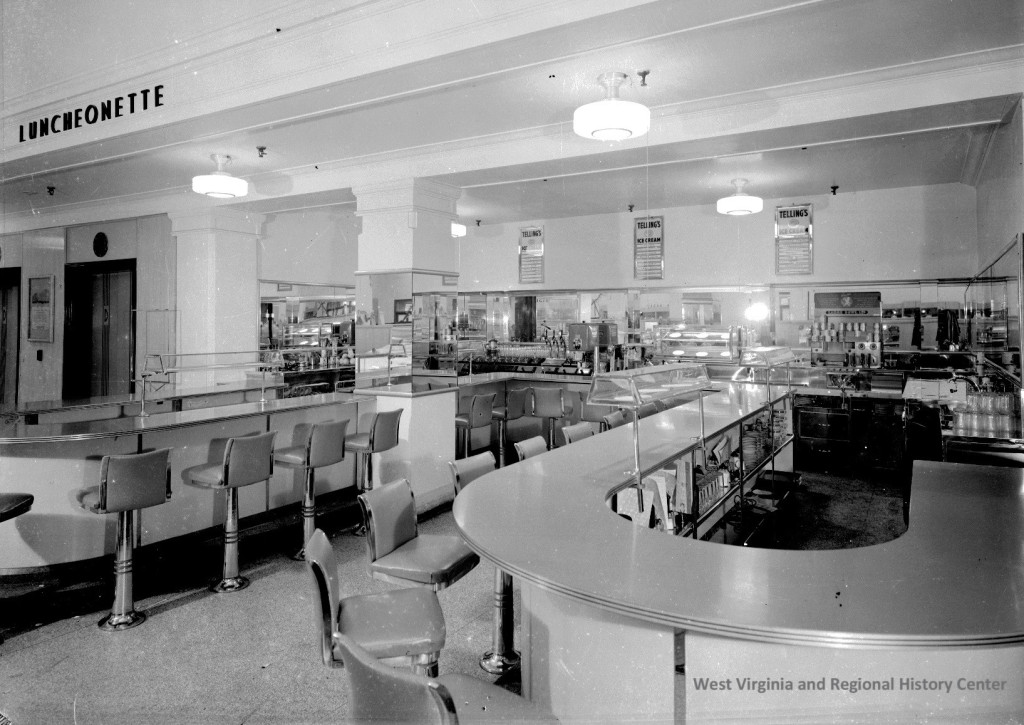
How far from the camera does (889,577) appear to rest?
1.64 metres

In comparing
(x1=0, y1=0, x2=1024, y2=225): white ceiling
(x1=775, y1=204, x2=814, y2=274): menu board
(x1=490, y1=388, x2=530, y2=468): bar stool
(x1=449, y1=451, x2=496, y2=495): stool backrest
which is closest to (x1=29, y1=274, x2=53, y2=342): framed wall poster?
(x1=0, y1=0, x2=1024, y2=225): white ceiling

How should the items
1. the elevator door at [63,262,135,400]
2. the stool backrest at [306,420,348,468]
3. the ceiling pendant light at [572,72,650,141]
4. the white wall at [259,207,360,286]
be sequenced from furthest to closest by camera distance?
the elevator door at [63,262,135,400] → the white wall at [259,207,360,286] → the stool backrest at [306,420,348,468] → the ceiling pendant light at [572,72,650,141]

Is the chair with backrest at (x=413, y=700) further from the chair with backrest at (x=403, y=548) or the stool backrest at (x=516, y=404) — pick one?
the stool backrest at (x=516, y=404)

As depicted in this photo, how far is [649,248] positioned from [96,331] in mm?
7272

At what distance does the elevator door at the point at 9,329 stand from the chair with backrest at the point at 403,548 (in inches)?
334

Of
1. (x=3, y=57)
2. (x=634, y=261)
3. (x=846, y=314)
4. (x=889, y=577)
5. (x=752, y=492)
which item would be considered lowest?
(x=752, y=492)

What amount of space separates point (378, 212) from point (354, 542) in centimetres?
282

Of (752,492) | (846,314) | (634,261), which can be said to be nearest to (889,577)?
(752,492)

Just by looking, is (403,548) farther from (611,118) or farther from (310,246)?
(310,246)

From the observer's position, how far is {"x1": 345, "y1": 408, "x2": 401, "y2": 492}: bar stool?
459cm

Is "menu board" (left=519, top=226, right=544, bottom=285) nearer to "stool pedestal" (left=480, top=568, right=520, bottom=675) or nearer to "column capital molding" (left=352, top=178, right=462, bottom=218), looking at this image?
"column capital molding" (left=352, top=178, right=462, bottom=218)

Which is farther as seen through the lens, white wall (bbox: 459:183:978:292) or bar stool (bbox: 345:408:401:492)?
white wall (bbox: 459:183:978:292)

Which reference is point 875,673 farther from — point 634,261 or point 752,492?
point 634,261

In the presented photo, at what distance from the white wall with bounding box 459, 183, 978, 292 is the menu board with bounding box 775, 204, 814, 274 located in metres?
0.07
